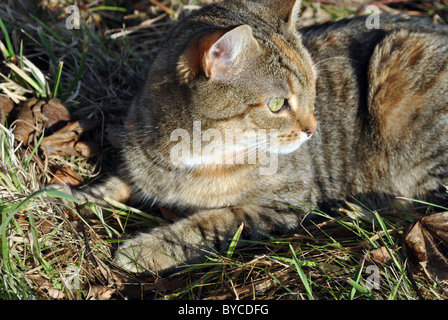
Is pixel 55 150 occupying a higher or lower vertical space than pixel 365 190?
higher

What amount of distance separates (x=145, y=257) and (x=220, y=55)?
123 cm

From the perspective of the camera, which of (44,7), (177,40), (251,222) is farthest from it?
(44,7)

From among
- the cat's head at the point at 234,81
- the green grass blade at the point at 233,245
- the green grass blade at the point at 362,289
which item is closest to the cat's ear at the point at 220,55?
the cat's head at the point at 234,81

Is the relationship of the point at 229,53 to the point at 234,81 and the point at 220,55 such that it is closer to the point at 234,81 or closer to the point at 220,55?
the point at 220,55

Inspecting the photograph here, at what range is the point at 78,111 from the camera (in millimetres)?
3400

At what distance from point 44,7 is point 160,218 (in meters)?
2.34

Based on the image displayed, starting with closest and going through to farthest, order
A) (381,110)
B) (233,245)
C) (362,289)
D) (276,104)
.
→ 1. (362,289)
2. (276,104)
3. (233,245)
4. (381,110)

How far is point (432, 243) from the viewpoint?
2.48m

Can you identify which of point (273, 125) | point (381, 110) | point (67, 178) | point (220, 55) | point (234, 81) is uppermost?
point (220, 55)

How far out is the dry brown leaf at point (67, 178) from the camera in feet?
9.95

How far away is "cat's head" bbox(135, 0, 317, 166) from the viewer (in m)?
2.23

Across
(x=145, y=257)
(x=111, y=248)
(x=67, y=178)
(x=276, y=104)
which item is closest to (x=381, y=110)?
(x=276, y=104)
